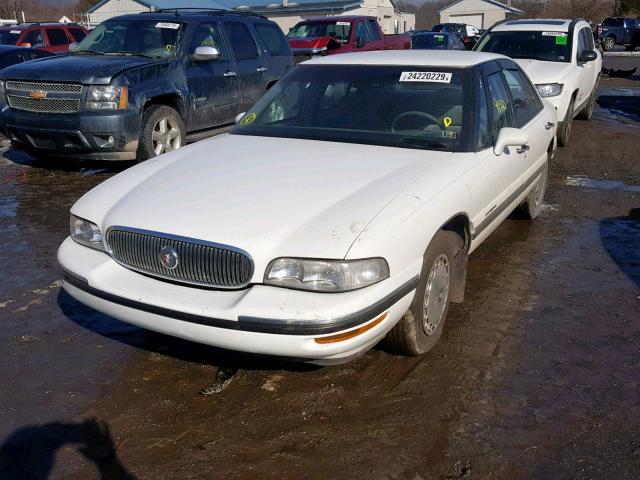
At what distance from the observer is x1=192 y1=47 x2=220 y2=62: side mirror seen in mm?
7992

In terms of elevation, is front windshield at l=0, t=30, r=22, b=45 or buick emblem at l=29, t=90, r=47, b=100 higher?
front windshield at l=0, t=30, r=22, b=45

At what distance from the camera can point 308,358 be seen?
297cm

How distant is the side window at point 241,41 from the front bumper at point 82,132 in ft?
7.28

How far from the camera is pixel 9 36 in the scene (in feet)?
54.1

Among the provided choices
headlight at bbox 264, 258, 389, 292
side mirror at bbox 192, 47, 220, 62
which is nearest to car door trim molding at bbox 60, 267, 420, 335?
headlight at bbox 264, 258, 389, 292

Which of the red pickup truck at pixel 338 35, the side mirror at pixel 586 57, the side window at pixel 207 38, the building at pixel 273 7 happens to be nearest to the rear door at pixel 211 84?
the side window at pixel 207 38

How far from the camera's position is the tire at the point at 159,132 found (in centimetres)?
762

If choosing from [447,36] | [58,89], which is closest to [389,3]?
[447,36]

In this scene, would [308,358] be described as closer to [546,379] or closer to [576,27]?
[546,379]

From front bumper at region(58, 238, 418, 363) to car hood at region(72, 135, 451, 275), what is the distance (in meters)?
0.21

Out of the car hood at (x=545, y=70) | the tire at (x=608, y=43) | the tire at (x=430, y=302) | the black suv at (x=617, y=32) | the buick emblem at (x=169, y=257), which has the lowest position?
the tire at (x=608, y=43)

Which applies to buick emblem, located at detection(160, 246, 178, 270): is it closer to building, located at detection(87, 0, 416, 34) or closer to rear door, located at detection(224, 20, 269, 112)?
rear door, located at detection(224, 20, 269, 112)

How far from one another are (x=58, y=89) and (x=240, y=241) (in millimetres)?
5425

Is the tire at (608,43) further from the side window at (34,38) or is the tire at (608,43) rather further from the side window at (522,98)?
the side window at (522,98)
